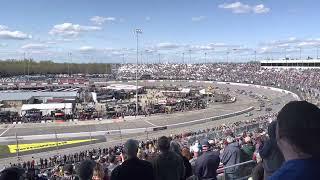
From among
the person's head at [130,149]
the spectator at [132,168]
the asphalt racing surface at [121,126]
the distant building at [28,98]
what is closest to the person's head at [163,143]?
the spectator at [132,168]

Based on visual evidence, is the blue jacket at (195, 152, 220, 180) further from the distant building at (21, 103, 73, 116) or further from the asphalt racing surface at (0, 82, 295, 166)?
the distant building at (21, 103, 73, 116)

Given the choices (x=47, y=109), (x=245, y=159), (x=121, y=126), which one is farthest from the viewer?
(x=47, y=109)

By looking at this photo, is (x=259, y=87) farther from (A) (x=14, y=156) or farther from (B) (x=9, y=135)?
(A) (x=14, y=156)

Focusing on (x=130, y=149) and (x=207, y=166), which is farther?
(x=207, y=166)

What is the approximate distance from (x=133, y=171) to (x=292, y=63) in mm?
139948

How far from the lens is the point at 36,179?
9.21 meters

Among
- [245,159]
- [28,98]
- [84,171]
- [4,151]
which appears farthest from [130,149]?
[28,98]

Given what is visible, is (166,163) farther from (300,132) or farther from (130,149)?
(300,132)

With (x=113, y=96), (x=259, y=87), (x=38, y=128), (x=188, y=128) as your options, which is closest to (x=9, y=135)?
(x=38, y=128)

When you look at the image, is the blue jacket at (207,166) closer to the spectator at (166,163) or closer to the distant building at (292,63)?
the spectator at (166,163)

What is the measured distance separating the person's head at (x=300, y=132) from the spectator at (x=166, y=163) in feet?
10.9

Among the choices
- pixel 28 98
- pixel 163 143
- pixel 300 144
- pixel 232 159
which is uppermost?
pixel 300 144

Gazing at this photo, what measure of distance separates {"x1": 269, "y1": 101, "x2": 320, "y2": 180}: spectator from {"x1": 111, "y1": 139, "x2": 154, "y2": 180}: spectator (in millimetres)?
2655

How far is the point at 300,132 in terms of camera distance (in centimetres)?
235
